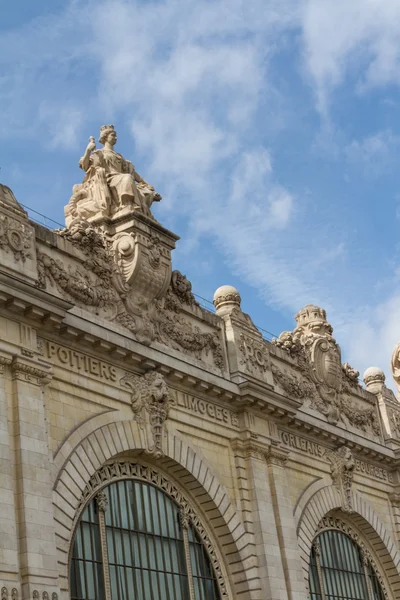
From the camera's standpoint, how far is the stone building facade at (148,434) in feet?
71.8

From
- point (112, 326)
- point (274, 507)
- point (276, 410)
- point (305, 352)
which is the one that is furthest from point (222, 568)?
point (305, 352)

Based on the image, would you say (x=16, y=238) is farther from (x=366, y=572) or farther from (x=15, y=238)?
(x=366, y=572)

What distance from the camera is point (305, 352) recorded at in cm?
3403

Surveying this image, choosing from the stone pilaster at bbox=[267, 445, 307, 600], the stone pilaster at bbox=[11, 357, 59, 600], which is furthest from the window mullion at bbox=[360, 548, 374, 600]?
the stone pilaster at bbox=[11, 357, 59, 600]

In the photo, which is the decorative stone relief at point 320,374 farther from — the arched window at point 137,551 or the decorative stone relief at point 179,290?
the arched window at point 137,551

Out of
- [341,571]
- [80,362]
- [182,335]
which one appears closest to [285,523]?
[341,571]

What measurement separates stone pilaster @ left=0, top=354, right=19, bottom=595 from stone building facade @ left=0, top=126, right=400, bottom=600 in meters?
0.04

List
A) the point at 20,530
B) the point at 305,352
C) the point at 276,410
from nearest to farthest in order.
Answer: the point at 20,530 → the point at 276,410 → the point at 305,352

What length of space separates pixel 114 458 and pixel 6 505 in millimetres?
4506

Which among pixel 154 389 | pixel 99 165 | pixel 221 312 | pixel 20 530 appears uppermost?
pixel 99 165

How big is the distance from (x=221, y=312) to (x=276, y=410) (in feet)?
10.2

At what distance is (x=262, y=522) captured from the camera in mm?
27672

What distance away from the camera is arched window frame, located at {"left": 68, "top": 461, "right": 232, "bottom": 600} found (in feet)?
76.9

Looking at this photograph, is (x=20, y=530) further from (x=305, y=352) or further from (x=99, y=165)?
(x=305, y=352)
